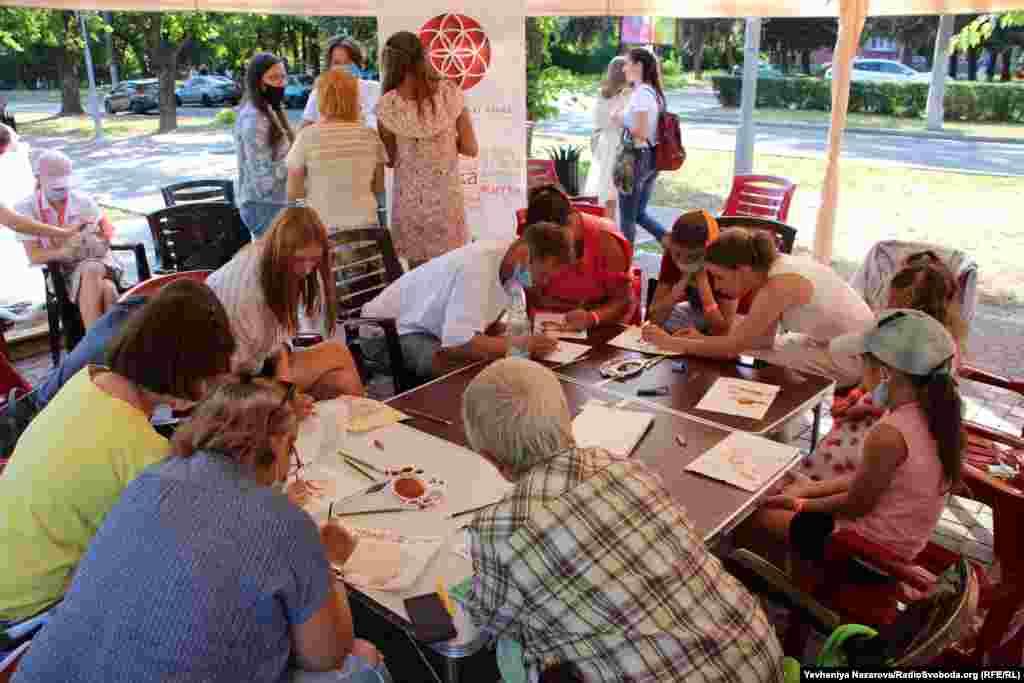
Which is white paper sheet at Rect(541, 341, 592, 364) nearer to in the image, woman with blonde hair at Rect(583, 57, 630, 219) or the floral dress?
the floral dress

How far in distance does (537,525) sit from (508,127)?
16.1ft

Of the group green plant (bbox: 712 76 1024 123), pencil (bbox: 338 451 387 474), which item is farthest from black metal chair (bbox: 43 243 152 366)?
green plant (bbox: 712 76 1024 123)

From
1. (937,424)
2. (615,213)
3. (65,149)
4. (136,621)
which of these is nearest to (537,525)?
(136,621)

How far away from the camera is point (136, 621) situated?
1557 millimetres

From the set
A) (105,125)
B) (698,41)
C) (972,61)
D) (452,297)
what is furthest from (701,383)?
(698,41)

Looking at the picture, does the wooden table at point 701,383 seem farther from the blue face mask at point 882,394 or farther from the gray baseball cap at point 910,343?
the gray baseball cap at point 910,343

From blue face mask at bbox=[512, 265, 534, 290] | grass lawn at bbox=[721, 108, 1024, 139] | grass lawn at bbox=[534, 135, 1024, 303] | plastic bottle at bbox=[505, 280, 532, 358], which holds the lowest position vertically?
grass lawn at bbox=[534, 135, 1024, 303]

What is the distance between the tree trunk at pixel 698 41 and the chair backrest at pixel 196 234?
92.3ft

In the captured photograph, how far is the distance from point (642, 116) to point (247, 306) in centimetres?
395

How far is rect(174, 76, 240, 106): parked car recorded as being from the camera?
26156mm

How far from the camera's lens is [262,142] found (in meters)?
5.25

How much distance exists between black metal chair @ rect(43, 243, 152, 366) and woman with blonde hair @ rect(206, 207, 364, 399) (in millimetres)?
2162

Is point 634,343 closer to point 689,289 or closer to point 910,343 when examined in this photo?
point 689,289

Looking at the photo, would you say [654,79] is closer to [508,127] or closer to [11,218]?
[508,127]
